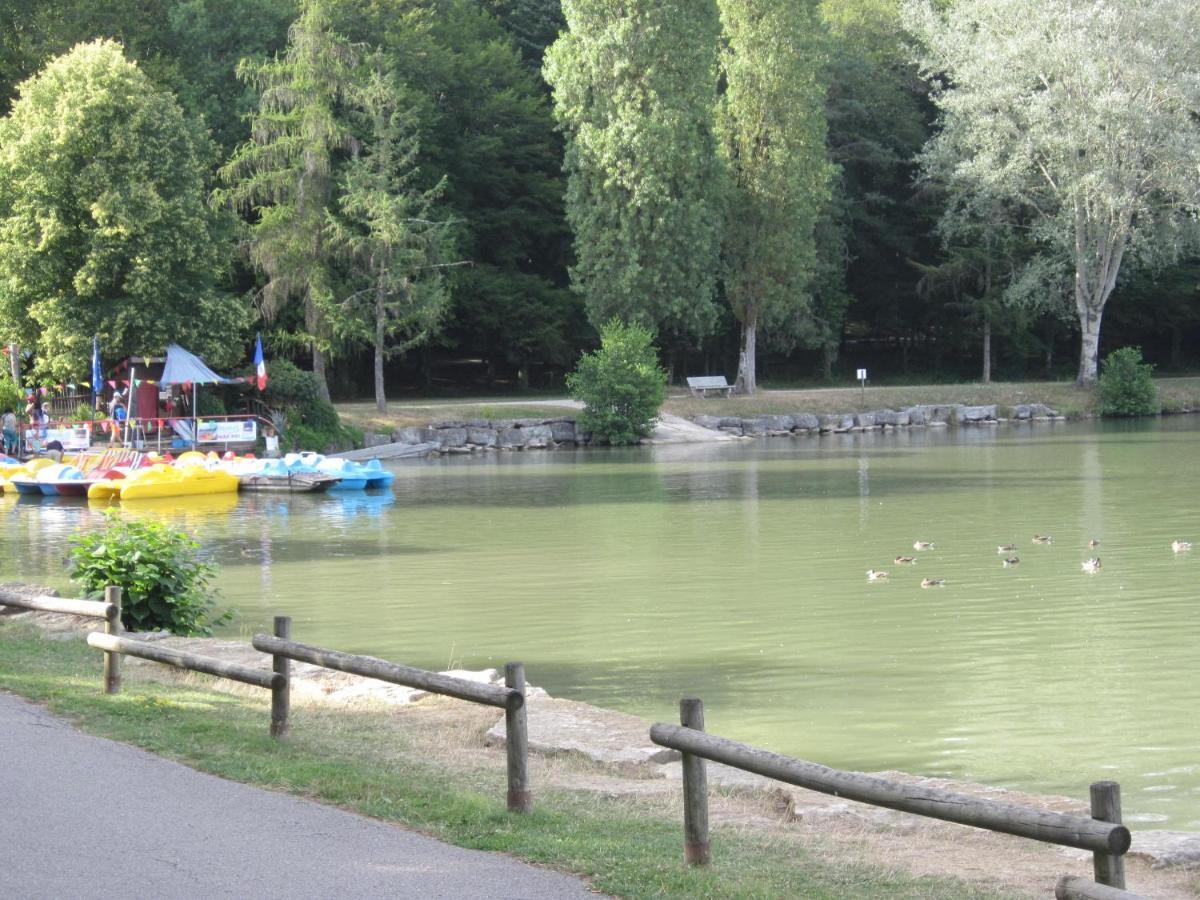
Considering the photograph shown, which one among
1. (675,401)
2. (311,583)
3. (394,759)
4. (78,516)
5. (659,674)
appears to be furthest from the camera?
(675,401)

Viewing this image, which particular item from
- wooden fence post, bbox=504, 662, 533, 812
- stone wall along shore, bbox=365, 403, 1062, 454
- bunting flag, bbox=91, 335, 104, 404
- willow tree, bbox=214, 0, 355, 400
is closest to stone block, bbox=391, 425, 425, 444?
stone wall along shore, bbox=365, 403, 1062, 454

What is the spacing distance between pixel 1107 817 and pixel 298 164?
4536 cm

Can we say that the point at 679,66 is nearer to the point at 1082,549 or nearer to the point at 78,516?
the point at 78,516

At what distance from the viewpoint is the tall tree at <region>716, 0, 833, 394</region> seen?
2076 inches

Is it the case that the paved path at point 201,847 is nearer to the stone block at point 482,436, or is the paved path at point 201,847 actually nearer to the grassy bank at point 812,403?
the grassy bank at point 812,403

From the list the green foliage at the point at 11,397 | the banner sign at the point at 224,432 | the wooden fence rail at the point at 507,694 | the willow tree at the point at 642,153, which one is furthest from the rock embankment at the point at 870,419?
the wooden fence rail at the point at 507,694

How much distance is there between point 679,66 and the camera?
51.2m

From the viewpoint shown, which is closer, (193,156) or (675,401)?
(193,156)

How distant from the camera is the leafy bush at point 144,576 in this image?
14.7m

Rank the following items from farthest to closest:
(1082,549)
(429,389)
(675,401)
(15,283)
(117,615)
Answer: (429,389) → (675,401) → (15,283) → (1082,549) → (117,615)

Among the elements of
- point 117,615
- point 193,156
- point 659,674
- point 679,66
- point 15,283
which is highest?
point 679,66

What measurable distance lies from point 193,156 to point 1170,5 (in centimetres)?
3310

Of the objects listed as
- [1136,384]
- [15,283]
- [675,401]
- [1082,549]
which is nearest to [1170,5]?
[1136,384]

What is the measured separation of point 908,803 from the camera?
20.5 feet
